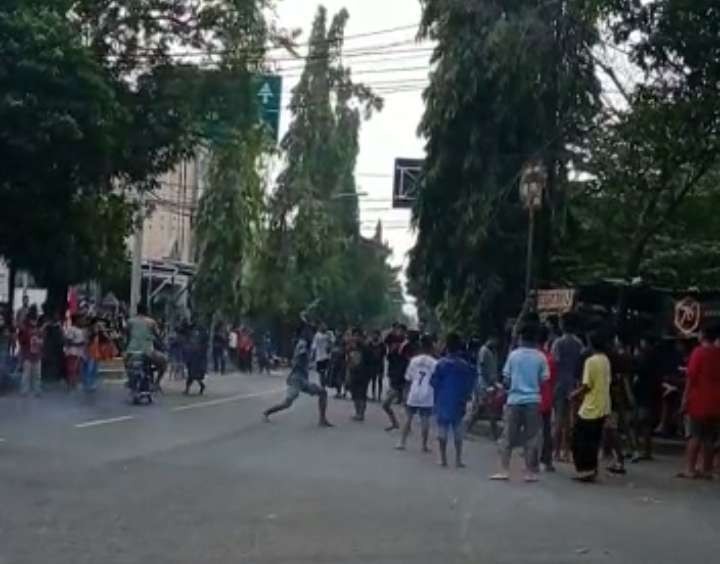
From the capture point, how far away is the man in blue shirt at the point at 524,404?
15.8m

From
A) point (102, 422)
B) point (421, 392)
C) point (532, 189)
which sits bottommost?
point (102, 422)

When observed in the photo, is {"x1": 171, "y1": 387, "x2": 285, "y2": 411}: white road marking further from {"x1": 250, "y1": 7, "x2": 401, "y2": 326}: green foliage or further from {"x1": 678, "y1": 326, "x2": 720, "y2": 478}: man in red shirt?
{"x1": 250, "y1": 7, "x2": 401, "y2": 326}: green foliage

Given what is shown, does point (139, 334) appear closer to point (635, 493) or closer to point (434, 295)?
point (434, 295)

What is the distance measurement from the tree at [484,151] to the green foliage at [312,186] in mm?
29286

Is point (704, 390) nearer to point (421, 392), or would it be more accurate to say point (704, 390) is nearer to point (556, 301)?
point (421, 392)

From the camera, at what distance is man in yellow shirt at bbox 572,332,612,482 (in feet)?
52.6

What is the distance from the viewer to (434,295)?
32781 mm

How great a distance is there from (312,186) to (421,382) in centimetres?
4715

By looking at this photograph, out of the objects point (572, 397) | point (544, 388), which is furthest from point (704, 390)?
point (544, 388)

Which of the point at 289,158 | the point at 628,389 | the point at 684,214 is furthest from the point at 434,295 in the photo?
the point at 289,158

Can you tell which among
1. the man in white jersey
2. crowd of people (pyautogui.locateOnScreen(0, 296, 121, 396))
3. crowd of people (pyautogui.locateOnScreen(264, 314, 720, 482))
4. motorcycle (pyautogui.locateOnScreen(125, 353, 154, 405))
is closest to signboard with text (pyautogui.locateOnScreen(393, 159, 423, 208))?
crowd of people (pyautogui.locateOnScreen(0, 296, 121, 396))

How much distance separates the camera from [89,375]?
2836 centimetres

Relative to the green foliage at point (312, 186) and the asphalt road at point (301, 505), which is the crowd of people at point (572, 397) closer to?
the asphalt road at point (301, 505)

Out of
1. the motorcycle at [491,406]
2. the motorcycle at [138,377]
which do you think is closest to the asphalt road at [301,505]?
the motorcycle at [491,406]
